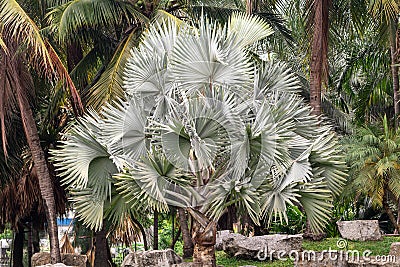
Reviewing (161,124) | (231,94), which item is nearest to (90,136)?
(161,124)

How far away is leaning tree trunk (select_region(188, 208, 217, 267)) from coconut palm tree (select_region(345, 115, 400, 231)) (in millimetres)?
4020

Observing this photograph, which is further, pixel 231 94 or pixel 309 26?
Answer: pixel 309 26

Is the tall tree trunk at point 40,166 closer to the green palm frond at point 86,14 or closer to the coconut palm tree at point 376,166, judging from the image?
the green palm frond at point 86,14

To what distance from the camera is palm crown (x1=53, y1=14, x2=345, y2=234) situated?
8.66m

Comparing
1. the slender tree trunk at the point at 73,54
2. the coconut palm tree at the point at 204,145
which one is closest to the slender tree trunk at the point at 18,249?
the slender tree trunk at the point at 73,54

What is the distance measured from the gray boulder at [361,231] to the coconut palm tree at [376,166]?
0.54m

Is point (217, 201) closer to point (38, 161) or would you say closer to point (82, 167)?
point (82, 167)

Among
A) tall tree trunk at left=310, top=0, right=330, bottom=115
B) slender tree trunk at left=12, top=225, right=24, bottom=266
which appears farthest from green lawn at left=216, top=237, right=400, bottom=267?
slender tree trunk at left=12, top=225, right=24, bottom=266

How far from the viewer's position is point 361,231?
42.1 ft

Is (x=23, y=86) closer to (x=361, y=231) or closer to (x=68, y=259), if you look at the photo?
(x=68, y=259)

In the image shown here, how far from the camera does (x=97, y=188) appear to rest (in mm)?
9406

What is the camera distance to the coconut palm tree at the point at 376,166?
11871 millimetres

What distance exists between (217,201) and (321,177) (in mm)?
1744

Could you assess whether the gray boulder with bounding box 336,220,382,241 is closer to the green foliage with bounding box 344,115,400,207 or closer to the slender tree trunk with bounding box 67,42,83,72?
the green foliage with bounding box 344,115,400,207
